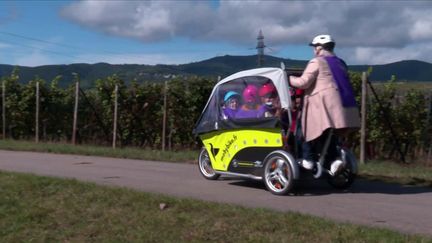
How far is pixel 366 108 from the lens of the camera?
52.9 feet

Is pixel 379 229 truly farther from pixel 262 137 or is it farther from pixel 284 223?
pixel 262 137

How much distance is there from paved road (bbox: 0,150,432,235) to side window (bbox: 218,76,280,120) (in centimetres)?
109

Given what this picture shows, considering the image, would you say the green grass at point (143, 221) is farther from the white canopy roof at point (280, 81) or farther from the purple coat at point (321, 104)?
the white canopy roof at point (280, 81)

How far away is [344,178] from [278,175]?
3.48ft

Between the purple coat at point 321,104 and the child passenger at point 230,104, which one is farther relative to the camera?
the child passenger at point 230,104

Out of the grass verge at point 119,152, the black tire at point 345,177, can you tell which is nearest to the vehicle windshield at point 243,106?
the black tire at point 345,177

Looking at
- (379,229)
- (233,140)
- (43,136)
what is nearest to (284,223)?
(379,229)

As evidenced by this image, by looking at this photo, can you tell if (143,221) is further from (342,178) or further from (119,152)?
(119,152)

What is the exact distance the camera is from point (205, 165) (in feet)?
39.9

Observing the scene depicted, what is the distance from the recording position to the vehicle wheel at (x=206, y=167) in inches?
474

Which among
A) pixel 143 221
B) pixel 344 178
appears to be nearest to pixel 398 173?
pixel 344 178

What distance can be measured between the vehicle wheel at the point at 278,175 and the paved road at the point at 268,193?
141 millimetres

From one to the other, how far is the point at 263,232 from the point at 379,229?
114 cm

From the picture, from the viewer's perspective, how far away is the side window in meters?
10.7
